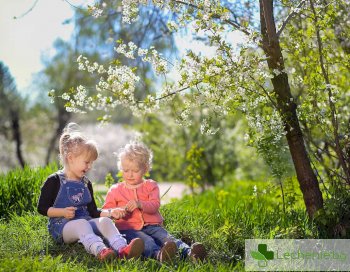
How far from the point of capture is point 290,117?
185 inches

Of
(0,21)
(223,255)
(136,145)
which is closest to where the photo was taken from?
(223,255)

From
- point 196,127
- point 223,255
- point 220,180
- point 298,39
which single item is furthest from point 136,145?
point 220,180

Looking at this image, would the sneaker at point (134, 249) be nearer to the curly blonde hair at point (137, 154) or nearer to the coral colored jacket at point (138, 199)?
the coral colored jacket at point (138, 199)

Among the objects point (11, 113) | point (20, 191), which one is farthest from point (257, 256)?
point (11, 113)

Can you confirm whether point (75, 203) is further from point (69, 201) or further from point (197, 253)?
point (197, 253)

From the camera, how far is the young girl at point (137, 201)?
4.22 meters

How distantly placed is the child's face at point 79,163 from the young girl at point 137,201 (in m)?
0.24

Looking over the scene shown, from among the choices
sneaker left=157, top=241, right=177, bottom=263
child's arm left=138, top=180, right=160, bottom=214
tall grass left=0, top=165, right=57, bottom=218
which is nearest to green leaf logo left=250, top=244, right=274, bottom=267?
sneaker left=157, top=241, right=177, bottom=263

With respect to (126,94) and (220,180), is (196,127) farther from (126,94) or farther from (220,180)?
(126,94)

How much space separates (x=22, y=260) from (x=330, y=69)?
3.48 meters

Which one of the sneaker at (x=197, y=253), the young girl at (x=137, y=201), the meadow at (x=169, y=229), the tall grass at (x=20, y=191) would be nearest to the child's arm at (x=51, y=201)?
the meadow at (x=169, y=229)

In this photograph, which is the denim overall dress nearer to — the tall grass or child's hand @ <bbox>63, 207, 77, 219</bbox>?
child's hand @ <bbox>63, 207, 77, 219</bbox>

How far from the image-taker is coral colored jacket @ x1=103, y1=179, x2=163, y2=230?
434 cm

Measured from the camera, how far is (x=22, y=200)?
5652 millimetres
